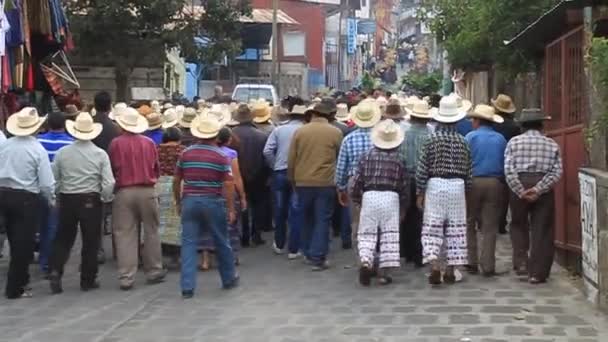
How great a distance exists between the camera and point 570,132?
444 inches

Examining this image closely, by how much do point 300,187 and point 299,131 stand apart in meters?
0.65

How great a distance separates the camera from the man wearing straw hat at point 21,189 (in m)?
10.4

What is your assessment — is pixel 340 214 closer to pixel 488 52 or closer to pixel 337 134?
pixel 337 134

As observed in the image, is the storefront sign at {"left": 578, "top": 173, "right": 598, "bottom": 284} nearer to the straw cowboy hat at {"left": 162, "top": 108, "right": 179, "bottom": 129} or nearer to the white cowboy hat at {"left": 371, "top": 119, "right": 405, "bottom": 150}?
the white cowboy hat at {"left": 371, "top": 119, "right": 405, "bottom": 150}

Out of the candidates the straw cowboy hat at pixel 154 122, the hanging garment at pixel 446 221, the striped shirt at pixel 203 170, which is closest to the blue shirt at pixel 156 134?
the straw cowboy hat at pixel 154 122

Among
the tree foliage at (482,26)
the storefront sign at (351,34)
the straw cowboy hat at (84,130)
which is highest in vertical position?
the storefront sign at (351,34)

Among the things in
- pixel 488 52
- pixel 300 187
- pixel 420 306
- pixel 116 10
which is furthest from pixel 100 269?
pixel 116 10

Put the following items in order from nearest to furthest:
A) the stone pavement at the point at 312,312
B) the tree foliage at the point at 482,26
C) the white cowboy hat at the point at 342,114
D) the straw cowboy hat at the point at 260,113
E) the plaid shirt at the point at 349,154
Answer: the stone pavement at the point at 312,312
the plaid shirt at the point at 349,154
the straw cowboy hat at the point at 260,113
the white cowboy hat at the point at 342,114
the tree foliage at the point at 482,26

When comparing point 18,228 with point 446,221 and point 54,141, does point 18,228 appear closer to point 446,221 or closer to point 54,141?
point 54,141

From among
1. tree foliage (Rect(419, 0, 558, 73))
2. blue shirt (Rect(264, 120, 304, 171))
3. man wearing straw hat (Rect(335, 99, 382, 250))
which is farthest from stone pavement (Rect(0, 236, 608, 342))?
tree foliage (Rect(419, 0, 558, 73))

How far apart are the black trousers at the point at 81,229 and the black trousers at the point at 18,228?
29cm

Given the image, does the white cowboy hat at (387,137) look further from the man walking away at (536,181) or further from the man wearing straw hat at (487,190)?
the man walking away at (536,181)

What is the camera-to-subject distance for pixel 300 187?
476 inches

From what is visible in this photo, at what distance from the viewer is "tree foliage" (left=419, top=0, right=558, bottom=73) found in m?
16.8
